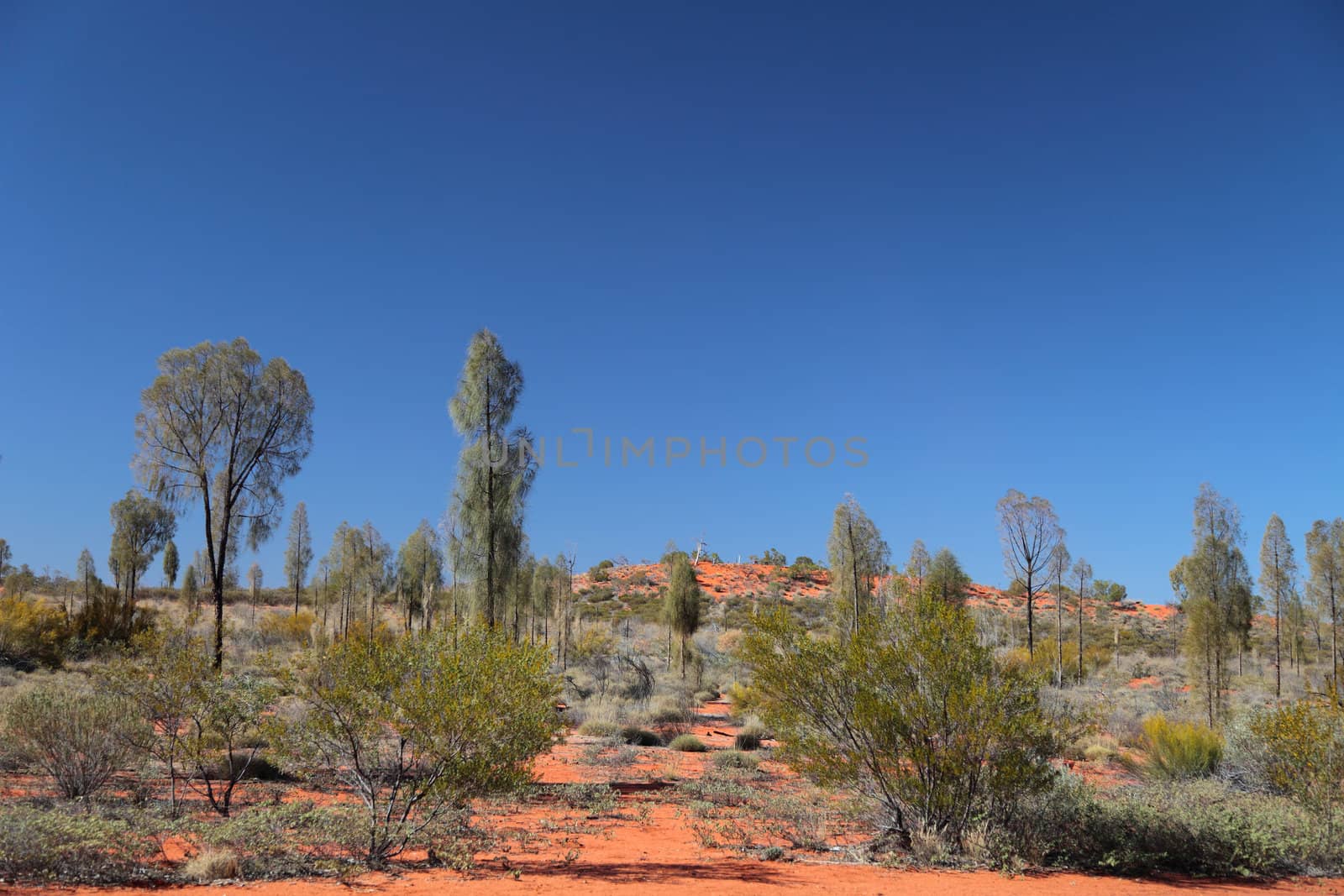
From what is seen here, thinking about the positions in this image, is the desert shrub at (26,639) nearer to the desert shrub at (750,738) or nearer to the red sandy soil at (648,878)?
the red sandy soil at (648,878)

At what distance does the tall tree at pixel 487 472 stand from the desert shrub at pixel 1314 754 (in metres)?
16.0

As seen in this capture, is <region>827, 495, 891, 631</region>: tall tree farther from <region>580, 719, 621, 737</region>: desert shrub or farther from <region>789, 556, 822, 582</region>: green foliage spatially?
<region>789, 556, 822, 582</region>: green foliage

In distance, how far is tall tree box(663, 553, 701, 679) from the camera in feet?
107

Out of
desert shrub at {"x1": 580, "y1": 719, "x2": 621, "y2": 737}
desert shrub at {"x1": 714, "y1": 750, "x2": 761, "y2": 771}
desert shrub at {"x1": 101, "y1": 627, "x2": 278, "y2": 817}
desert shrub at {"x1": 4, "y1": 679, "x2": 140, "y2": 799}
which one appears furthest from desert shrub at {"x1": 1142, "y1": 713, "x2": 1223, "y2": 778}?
desert shrub at {"x1": 4, "y1": 679, "x2": 140, "y2": 799}

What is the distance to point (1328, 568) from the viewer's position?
98.6 feet

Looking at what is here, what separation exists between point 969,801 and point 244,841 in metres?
8.20

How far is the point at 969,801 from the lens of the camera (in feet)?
30.2

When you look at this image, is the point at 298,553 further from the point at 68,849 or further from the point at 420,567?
the point at 68,849

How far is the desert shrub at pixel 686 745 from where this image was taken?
20.0 meters

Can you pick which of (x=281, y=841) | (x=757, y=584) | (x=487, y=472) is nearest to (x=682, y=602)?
(x=487, y=472)

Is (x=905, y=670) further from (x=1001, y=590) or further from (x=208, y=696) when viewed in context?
(x=1001, y=590)

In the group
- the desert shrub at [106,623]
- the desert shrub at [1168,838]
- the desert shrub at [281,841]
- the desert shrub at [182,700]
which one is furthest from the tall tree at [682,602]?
the desert shrub at [281,841]

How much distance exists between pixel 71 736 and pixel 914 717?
Answer: 10.9 m

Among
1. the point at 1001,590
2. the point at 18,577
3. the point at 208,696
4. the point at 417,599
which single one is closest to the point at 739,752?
the point at 208,696
